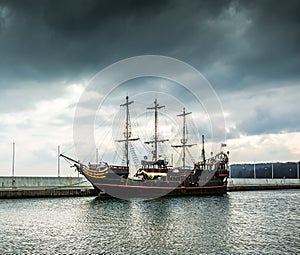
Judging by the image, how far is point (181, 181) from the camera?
100 meters

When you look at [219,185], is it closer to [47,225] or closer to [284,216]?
[284,216]

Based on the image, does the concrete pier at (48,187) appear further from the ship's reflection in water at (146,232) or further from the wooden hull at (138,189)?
the ship's reflection in water at (146,232)

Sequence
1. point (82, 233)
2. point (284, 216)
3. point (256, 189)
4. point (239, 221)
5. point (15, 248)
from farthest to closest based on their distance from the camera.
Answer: point (256, 189)
point (284, 216)
point (239, 221)
point (82, 233)
point (15, 248)

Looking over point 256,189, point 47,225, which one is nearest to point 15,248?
point 47,225

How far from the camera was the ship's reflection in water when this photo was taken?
3312 centimetres

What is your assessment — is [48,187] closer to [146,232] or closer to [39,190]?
[39,190]

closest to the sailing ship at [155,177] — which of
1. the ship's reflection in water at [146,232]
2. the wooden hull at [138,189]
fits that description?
the wooden hull at [138,189]

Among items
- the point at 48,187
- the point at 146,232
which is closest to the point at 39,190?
the point at 48,187

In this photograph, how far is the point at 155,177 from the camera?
96375 mm

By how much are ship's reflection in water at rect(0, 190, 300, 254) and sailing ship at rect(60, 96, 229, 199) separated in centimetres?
2885

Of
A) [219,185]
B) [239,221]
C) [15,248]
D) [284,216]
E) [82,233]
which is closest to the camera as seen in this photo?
[15,248]

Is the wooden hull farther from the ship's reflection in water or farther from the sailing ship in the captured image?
the ship's reflection in water

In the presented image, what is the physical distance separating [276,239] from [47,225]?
87.7 ft

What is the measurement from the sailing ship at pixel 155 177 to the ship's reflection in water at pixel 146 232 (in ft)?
94.7
